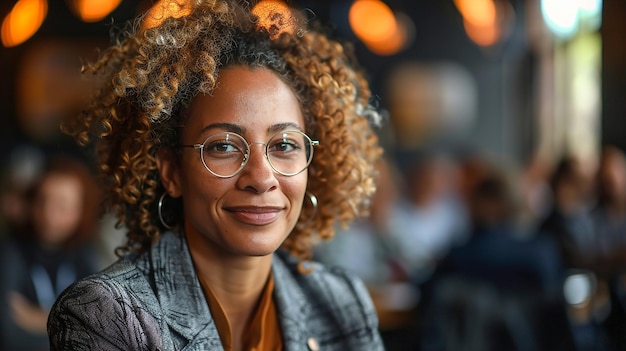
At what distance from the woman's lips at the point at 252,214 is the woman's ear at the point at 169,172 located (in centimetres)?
18

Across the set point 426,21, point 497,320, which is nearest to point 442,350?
point 497,320

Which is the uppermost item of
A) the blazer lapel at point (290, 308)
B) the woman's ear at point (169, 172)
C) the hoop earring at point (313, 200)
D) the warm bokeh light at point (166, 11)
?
the warm bokeh light at point (166, 11)

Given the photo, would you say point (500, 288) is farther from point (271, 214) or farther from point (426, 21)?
point (426, 21)

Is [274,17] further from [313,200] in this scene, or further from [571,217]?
[571,217]

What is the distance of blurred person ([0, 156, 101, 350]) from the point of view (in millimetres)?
3898

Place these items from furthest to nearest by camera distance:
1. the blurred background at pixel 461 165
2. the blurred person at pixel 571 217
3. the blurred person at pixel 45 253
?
the blurred person at pixel 571 217 → the blurred background at pixel 461 165 → the blurred person at pixel 45 253

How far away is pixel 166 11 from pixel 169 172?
1.23ft

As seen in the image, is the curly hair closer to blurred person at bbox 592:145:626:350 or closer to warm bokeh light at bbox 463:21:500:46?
blurred person at bbox 592:145:626:350

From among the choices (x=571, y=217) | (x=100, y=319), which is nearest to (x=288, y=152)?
(x=100, y=319)

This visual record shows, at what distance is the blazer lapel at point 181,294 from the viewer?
6.05 feet

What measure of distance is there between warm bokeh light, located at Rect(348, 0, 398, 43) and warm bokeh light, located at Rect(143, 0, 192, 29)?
407 cm

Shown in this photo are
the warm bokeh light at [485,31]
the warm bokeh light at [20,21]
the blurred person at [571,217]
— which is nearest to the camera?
the warm bokeh light at [20,21]

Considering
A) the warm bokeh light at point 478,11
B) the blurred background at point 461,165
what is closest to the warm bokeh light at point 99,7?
the blurred background at point 461,165

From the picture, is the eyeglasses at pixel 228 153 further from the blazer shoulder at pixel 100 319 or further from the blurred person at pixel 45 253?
the blurred person at pixel 45 253
